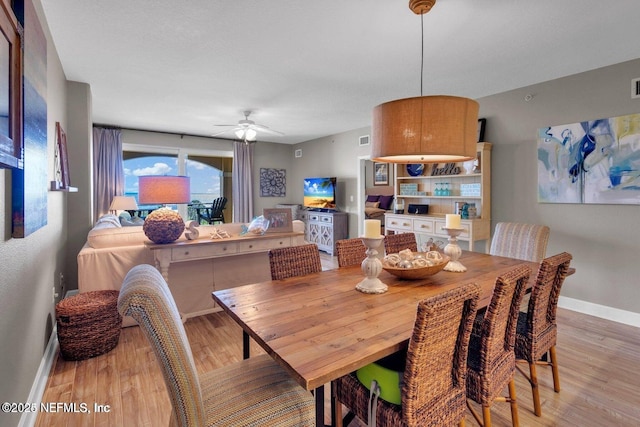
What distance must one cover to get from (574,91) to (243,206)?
236 inches

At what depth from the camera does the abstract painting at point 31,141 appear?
4.93 feet

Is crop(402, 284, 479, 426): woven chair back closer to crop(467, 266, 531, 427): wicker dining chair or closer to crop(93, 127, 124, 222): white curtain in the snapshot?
crop(467, 266, 531, 427): wicker dining chair

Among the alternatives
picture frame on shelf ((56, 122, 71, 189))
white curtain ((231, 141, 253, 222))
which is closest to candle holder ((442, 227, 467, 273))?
picture frame on shelf ((56, 122, 71, 189))

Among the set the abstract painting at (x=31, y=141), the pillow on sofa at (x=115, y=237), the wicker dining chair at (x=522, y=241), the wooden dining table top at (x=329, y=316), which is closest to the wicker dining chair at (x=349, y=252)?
the wooden dining table top at (x=329, y=316)

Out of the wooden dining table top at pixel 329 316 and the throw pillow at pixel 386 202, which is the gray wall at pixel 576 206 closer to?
the wooden dining table top at pixel 329 316

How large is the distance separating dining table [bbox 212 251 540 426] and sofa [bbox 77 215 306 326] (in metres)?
1.52

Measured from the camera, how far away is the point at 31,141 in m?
1.63

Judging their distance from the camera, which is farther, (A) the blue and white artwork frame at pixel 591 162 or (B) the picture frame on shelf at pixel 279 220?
(B) the picture frame on shelf at pixel 279 220

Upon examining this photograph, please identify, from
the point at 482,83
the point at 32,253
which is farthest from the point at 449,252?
the point at 32,253

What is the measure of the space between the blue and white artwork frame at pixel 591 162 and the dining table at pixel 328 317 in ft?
6.64

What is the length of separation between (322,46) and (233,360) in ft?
8.74

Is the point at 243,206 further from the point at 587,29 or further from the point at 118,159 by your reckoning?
the point at 587,29

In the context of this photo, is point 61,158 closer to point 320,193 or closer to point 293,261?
point 293,261

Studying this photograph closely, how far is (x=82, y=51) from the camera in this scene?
284 centimetres
